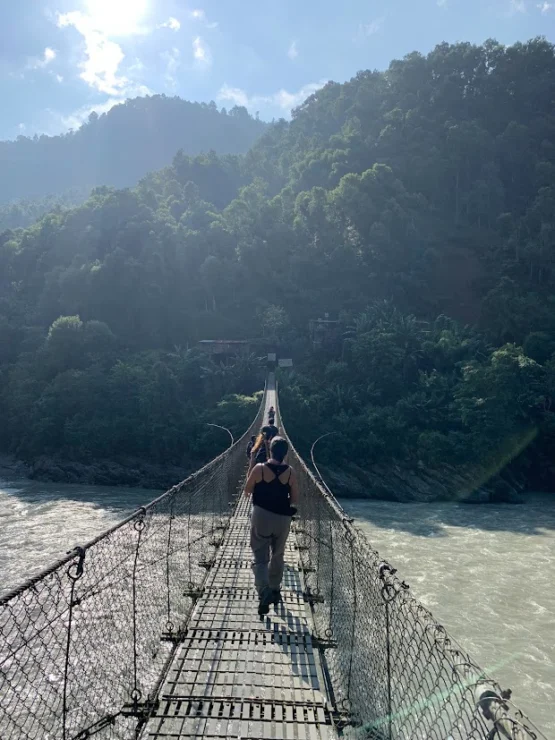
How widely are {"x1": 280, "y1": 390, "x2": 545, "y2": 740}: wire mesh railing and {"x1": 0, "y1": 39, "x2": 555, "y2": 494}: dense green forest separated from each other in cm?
1232

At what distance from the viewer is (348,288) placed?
24906 mm

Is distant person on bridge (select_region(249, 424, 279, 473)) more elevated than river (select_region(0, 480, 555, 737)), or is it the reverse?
distant person on bridge (select_region(249, 424, 279, 473))

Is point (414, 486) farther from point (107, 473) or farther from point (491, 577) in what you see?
point (107, 473)

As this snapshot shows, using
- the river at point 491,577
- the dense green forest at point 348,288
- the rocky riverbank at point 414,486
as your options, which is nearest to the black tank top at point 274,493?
the river at point 491,577

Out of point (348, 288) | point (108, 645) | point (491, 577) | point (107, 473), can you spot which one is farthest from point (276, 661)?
point (348, 288)

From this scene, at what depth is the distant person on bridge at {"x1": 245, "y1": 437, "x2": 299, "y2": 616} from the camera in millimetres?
2502

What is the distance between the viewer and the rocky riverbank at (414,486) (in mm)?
13898

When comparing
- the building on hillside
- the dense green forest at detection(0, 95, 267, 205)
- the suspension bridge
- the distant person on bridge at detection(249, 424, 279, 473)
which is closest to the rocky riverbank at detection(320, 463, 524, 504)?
the building on hillside

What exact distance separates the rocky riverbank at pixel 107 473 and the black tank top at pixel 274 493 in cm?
1384

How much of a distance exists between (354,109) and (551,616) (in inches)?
1430

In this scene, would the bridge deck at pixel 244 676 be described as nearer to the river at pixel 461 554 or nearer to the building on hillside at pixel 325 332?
the river at pixel 461 554

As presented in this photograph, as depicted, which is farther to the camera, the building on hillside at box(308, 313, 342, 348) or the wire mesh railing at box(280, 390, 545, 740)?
the building on hillside at box(308, 313, 342, 348)

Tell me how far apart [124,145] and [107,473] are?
70.8m

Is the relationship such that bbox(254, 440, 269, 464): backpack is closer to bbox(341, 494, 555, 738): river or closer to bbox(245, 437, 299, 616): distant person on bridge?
bbox(245, 437, 299, 616): distant person on bridge
